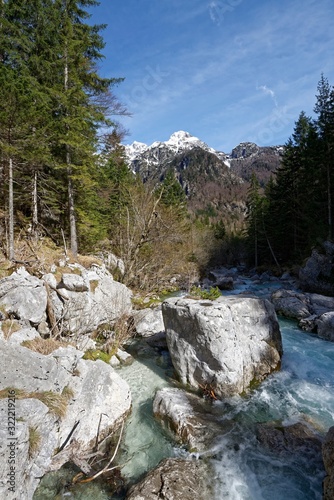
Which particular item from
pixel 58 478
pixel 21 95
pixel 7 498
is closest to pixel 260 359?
pixel 58 478

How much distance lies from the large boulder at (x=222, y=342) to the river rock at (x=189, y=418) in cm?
78

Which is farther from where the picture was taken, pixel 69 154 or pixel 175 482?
pixel 69 154

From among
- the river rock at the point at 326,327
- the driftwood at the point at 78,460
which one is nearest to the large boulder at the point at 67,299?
the driftwood at the point at 78,460

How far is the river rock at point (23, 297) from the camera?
311 inches

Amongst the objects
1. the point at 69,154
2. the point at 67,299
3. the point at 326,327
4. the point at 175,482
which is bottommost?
the point at 175,482

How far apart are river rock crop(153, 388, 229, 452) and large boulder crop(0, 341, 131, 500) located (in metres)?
1.09

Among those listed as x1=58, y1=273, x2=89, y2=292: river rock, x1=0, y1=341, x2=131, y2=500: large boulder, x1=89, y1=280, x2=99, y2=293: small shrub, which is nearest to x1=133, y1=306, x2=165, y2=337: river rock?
x1=89, y1=280, x2=99, y2=293: small shrub

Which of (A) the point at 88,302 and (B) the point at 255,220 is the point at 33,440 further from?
(B) the point at 255,220

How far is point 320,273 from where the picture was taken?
21203 mm

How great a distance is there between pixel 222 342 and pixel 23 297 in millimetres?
6626

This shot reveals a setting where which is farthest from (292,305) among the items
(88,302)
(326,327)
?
(88,302)

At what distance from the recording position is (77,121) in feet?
42.6

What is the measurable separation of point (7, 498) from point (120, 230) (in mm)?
17699

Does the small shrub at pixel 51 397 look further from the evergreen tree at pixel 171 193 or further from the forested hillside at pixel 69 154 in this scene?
the evergreen tree at pixel 171 193
